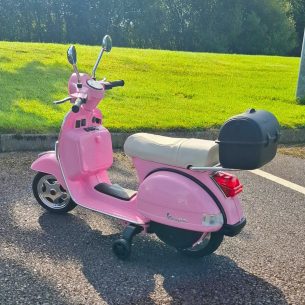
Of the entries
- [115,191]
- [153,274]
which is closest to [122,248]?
[153,274]

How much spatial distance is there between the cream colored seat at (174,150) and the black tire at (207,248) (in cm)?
51

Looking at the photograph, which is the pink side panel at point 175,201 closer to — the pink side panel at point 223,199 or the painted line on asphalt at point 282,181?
the pink side panel at point 223,199

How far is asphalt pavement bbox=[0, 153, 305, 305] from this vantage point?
9.62 feet

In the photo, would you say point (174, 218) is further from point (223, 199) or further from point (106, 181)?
point (106, 181)

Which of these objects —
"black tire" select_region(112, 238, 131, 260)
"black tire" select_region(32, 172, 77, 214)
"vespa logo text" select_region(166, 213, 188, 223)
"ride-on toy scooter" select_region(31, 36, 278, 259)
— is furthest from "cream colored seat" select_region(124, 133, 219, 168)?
"black tire" select_region(32, 172, 77, 214)

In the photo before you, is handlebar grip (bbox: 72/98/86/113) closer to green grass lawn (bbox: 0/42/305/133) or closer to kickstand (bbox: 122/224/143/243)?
kickstand (bbox: 122/224/143/243)

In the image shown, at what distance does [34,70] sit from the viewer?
934cm

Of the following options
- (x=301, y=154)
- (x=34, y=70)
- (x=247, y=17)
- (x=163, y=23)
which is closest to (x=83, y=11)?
(x=163, y=23)

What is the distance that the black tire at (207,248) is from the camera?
3322mm

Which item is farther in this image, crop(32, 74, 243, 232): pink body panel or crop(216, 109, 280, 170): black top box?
crop(32, 74, 243, 232): pink body panel

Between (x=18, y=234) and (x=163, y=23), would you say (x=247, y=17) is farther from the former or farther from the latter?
(x=18, y=234)

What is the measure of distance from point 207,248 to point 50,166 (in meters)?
1.43

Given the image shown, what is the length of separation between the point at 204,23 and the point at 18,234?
46.7m

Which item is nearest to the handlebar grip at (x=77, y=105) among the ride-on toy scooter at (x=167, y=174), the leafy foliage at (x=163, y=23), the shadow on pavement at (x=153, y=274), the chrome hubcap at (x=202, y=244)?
the ride-on toy scooter at (x=167, y=174)
